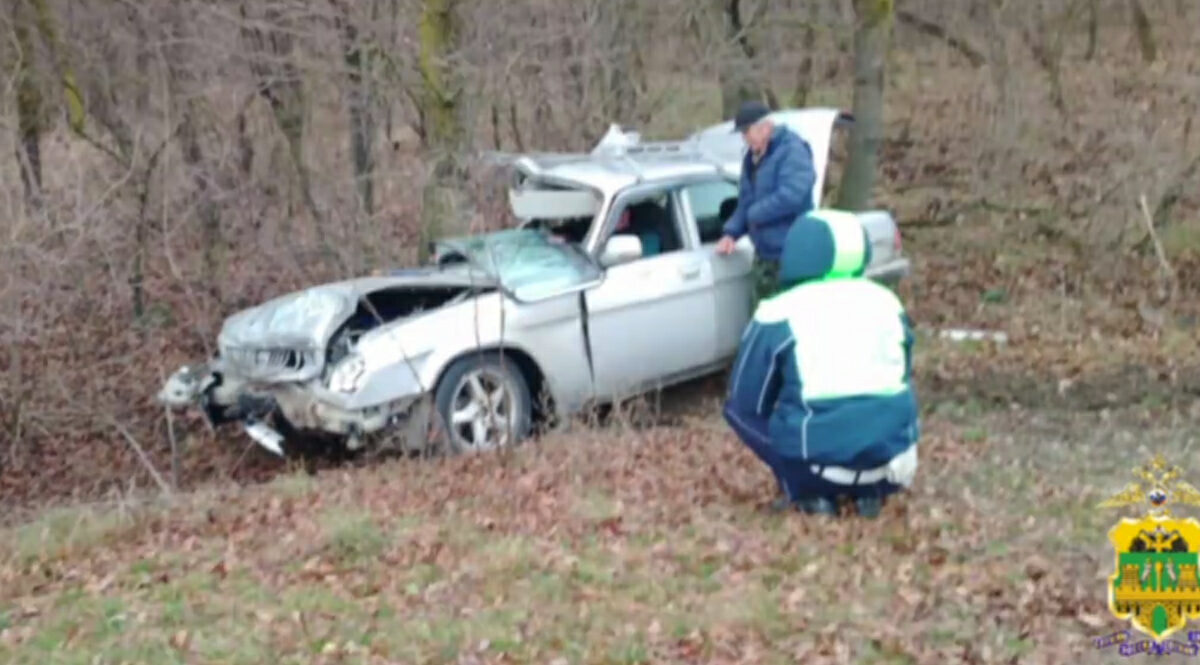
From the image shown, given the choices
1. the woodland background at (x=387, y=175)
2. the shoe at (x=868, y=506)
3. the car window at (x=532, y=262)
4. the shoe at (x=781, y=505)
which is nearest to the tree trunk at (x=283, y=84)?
the woodland background at (x=387, y=175)

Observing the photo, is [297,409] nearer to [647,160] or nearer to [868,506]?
[647,160]

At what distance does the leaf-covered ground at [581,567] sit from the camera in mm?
5156

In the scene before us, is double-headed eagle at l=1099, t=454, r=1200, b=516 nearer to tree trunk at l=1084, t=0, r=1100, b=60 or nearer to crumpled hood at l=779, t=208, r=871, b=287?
crumpled hood at l=779, t=208, r=871, b=287

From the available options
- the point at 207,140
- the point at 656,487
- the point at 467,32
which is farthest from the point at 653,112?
the point at 656,487

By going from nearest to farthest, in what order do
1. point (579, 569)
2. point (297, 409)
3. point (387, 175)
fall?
point (579, 569) < point (297, 409) < point (387, 175)

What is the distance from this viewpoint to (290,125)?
15.5 m

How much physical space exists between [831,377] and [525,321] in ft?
10.6

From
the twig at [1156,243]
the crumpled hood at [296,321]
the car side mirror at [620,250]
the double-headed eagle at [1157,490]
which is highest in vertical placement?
the car side mirror at [620,250]

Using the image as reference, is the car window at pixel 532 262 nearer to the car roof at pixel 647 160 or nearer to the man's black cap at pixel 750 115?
the car roof at pixel 647 160

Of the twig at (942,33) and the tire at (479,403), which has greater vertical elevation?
the twig at (942,33)

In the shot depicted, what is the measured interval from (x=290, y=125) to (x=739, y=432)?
9.87 m

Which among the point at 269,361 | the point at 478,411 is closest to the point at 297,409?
the point at 269,361

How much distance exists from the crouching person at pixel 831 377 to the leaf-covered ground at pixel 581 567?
25cm

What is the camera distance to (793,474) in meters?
6.57
